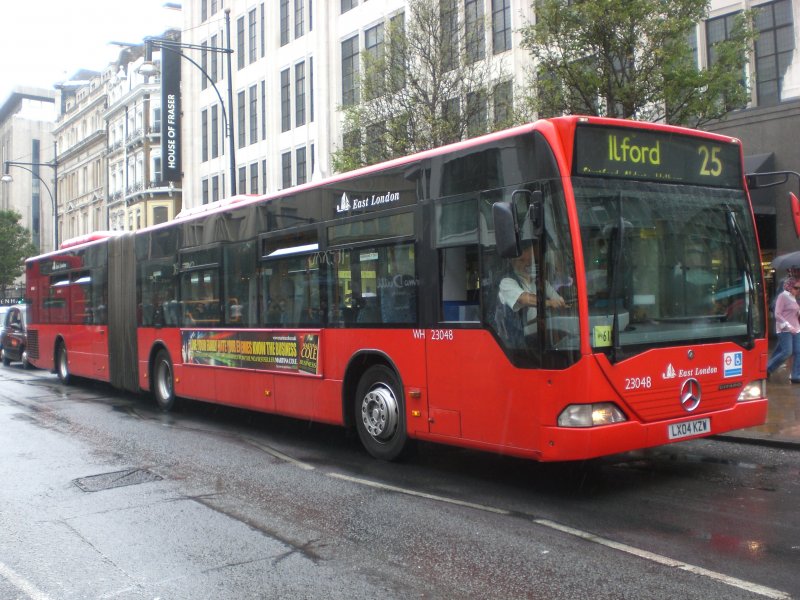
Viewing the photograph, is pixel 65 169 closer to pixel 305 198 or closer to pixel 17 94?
pixel 17 94

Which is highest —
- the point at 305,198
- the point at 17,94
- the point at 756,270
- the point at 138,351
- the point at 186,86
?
the point at 17,94

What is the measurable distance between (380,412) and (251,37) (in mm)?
36270

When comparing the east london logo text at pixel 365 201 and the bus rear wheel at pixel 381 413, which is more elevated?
the east london logo text at pixel 365 201

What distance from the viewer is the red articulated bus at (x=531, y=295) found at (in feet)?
21.2

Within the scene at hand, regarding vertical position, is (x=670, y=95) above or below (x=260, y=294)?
above

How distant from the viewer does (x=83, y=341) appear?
55.8 feet

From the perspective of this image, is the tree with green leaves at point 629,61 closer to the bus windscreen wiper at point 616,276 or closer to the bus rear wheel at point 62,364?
the bus windscreen wiper at point 616,276

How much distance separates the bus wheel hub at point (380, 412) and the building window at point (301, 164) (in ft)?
93.0

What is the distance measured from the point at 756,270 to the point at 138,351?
34.6ft

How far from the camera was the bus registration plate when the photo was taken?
22.3 feet

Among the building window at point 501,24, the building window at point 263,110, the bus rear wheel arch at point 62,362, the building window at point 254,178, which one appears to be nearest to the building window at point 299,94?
the building window at point 263,110

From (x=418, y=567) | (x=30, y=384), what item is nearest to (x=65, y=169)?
(x=30, y=384)

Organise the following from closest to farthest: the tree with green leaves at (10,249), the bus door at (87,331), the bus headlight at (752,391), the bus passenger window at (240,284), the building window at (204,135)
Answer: the bus headlight at (752,391), the bus passenger window at (240,284), the bus door at (87,331), the building window at (204,135), the tree with green leaves at (10,249)

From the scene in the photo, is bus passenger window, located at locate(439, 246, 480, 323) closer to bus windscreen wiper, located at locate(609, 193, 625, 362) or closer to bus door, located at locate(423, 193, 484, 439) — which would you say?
bus door, located at locate(423, 193, 484, 439)
